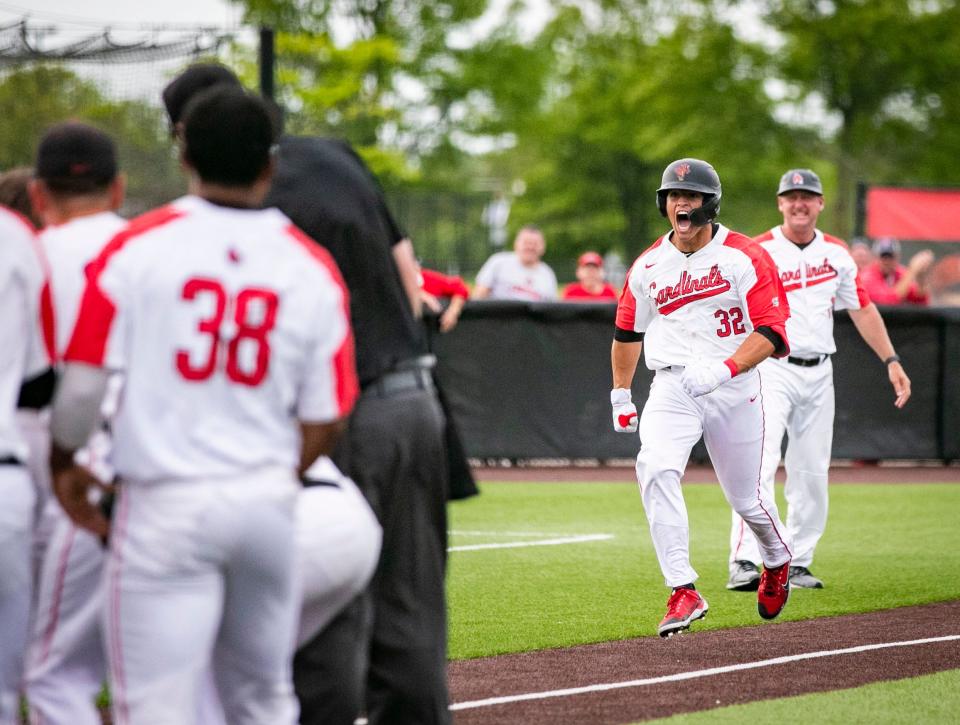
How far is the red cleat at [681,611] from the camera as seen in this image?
25.5ft

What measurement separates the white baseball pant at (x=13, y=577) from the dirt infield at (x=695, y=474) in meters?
12.4

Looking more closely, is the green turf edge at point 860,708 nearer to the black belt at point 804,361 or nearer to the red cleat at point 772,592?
the red cleat at point 772,592

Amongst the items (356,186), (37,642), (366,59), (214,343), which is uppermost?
(366,59)

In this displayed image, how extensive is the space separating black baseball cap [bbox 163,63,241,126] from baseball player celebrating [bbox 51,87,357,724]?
37.6 inches

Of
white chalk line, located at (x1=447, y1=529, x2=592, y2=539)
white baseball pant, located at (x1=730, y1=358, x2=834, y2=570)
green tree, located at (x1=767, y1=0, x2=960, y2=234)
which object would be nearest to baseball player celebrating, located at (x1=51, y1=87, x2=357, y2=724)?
white baseball pant, located at (x1=730, y1=358, x2=834, y2=570)

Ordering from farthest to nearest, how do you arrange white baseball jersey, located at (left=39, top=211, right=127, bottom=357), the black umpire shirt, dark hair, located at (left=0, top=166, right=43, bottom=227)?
dark hair, located at (left=0, top=166, right=43, bottom=227) → the black umpire shirt → white baseball jersey, located at (left=39, top=211, right=127, bottom=357)

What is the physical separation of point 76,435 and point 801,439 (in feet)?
24.5

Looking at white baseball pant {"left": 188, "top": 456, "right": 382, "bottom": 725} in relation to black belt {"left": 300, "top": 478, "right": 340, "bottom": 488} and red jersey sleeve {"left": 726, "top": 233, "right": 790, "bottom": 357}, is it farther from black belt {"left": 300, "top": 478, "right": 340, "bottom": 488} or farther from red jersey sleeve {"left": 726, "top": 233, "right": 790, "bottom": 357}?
red jersey sleeve {"left": 726, "top": 233, "right": 790, "bottom": 357}

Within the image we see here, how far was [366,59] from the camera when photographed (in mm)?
35562

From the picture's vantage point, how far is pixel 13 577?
13.3 feet

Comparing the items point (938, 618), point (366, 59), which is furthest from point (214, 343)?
point (366, 59)

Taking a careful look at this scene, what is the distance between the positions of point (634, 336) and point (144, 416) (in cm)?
546

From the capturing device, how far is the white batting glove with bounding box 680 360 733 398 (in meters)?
8.04

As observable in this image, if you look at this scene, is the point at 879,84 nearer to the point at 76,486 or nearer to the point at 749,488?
the point at 749,488
